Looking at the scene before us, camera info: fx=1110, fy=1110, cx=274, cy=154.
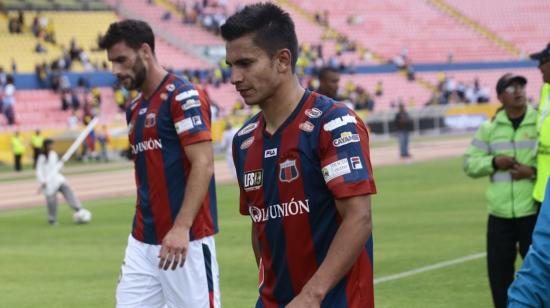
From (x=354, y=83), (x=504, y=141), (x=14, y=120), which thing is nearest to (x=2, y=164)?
(x=14, y=120)

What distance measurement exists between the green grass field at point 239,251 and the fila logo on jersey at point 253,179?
19.6 ft

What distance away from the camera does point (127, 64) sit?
22.5ft

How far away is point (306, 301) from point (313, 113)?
0.76 m

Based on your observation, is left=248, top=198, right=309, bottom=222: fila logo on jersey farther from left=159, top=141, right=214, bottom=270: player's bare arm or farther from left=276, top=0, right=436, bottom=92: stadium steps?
left=276, top=0, right=436, bottom=92: stadium steps

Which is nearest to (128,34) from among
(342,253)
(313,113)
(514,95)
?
(313,113)

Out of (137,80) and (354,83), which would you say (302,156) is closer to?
(137,80)

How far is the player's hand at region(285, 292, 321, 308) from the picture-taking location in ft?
13.6

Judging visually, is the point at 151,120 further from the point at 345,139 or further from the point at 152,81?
the point at 345,139

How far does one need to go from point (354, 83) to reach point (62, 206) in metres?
35.3

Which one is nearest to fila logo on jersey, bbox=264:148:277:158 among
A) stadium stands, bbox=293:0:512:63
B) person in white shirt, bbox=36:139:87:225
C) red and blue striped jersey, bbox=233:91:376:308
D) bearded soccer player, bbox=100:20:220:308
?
red and blue striped jersey, bbox=233:91:376:308

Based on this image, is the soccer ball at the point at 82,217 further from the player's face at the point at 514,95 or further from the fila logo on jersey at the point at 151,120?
the fila logo on jersey at the point at 151,120

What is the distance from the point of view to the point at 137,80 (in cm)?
689

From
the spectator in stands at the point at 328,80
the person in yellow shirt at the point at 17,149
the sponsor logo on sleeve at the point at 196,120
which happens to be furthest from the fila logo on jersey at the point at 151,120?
the person in yellow shirt at the point at 17,149

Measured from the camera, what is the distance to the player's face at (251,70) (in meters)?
4.36
